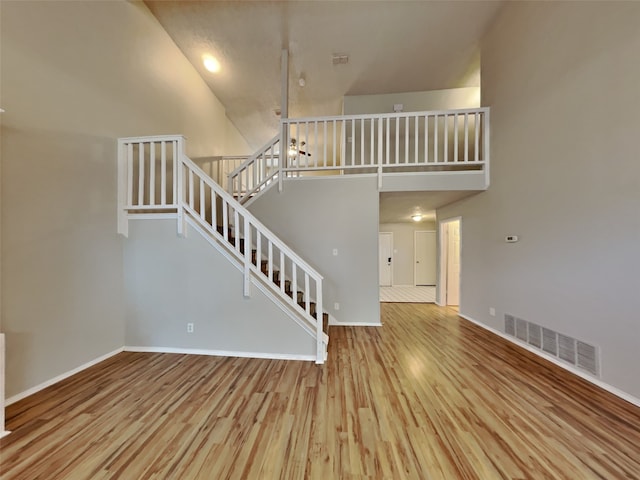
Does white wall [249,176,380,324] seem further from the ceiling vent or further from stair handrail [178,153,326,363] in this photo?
the ceiling vent

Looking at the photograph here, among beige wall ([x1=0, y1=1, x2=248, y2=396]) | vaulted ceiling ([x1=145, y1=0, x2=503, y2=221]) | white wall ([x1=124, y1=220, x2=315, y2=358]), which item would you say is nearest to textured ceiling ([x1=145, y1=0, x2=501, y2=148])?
vaulted ceiling ([x1=145, y1=0, x2=503, y2=221])

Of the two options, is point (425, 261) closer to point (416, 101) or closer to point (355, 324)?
point (416, 101)

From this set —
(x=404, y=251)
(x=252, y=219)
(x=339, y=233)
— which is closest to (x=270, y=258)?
(x=252, y=219)

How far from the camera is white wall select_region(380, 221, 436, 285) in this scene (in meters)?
8.28

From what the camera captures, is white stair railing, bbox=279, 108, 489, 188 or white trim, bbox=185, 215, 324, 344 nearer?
white trim, bbox=185, 215, 324, 344

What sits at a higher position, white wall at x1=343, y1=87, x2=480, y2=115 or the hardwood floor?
white wall at x1=343, y1=87, x2=480, y2=115

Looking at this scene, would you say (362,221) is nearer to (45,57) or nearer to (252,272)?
(252,272)

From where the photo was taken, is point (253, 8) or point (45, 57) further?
point (253, 8)

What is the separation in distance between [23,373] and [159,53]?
4.31 meters

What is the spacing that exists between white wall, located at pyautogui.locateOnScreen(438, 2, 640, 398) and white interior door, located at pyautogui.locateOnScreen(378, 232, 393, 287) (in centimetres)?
439

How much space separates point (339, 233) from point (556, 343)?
2.96m

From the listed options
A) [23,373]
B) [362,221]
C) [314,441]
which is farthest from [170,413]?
[362,221]

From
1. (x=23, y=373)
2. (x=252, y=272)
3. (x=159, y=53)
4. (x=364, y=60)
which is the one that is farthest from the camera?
(x=364, y=60)

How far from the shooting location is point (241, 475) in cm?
138
